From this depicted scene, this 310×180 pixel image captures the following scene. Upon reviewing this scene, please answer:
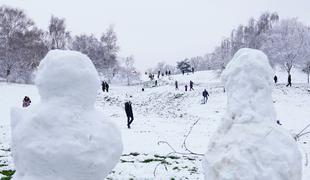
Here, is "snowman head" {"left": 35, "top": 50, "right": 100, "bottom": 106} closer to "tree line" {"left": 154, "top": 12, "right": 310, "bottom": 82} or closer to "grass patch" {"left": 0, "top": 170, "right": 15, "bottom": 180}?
"grass patch" {"left": 0, "top": 170, "right": 15, "bottom": 180}

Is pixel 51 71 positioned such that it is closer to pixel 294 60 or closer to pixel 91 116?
pixel 91 116

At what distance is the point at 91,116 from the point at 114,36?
63.6 meters

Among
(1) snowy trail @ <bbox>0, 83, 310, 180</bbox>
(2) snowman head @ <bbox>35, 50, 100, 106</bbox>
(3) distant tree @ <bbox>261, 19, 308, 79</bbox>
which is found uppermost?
(3) distant tree @ <bbox>261, 19, 308, 79</bbox>

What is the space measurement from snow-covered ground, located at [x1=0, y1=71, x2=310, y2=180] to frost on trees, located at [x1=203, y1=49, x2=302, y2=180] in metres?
0.52

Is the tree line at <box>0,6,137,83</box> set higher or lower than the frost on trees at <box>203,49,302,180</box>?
higher

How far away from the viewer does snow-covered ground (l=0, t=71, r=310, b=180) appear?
9492 millimetres

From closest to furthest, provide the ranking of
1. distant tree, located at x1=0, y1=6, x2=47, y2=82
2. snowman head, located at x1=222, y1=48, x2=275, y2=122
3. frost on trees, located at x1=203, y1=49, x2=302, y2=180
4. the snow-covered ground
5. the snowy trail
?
frost on trees, located at x1=203, y1=49, x2=302, y2=180
snowman head, located at x1=222, y1=48, x2=275, y2=122
the snow-covered ground
the snowy trail
distant tree, located at x1=0, y1=6, x2=47, y2=82

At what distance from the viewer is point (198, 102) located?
35.5 m

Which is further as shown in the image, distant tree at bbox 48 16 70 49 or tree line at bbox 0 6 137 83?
distant tree at bbox 48 16 70 49

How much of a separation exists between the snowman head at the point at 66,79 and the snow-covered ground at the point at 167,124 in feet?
4.88

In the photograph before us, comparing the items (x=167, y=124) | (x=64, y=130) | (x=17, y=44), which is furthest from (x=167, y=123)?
(x=17, y=44)

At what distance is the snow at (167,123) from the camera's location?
31.2ft

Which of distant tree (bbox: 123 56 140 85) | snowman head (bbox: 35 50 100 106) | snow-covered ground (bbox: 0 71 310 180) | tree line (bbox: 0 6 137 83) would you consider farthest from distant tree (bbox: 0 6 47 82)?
snowman head (bbox: 35 50 100 106)

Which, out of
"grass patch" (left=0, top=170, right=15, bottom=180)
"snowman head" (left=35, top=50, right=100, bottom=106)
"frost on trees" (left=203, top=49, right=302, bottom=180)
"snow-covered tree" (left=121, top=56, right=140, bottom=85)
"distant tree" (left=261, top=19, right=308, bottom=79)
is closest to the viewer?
Result: "frost on trees" (left=203, top=49, right=302, bottom=180)
